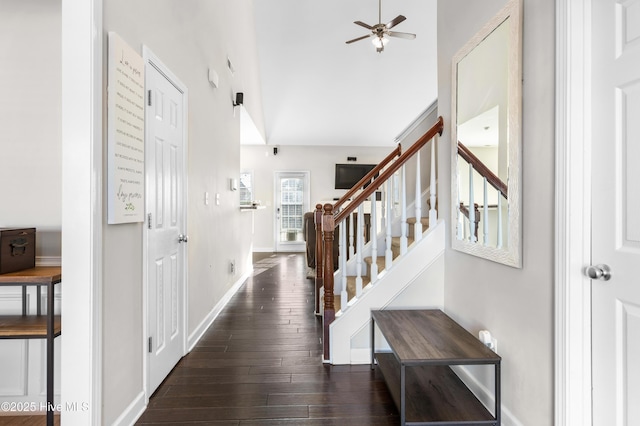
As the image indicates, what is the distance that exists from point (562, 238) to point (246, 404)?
182 cm

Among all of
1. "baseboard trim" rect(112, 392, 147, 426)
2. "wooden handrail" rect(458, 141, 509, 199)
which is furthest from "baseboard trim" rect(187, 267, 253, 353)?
"wooden handrail" rect(458, 141, 509, 199)

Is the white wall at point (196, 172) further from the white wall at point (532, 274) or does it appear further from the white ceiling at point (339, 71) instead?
the white wall at point (532, 274)

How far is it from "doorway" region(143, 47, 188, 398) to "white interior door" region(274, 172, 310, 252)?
5.86 m

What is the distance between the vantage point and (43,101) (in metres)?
1.87

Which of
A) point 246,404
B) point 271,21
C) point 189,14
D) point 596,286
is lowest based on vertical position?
point 246,404

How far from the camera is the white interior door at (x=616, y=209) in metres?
1.13

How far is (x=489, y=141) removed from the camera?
1.80 m

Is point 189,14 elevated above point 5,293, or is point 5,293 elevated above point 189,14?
point 189,14

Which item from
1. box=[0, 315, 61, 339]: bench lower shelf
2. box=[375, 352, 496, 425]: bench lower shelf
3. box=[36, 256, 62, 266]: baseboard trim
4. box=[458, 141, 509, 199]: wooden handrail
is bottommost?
box=[375, 352, 496, 425]: bench lower shelf

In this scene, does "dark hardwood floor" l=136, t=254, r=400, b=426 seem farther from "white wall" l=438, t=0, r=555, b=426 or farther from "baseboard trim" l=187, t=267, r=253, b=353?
"white wall" l=438, t=0, r=555, b=426

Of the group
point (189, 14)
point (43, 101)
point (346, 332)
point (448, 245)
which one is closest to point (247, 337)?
point (346, 332)

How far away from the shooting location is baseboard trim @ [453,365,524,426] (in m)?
1.63

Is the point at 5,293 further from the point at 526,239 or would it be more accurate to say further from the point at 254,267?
the point at 254,267

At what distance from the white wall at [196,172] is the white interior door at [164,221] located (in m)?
0.14
